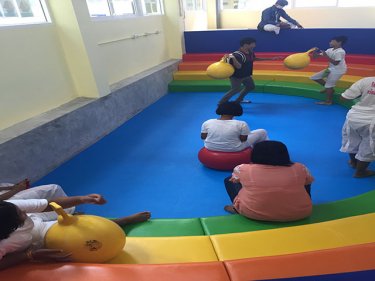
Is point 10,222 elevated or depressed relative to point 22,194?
elevated

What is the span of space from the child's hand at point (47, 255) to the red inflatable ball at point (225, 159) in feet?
7.23

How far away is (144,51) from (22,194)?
515 centimetres

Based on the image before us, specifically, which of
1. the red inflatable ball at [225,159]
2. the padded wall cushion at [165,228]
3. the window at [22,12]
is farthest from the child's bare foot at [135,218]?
the window at [22,12]

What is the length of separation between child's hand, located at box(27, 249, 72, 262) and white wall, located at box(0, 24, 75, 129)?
8.66 ft

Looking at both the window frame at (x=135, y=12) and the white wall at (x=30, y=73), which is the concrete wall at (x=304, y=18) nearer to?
the window frame at (x=135, y=12)

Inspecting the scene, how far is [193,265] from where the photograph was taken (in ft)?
4.72

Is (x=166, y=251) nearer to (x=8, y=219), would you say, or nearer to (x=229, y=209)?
(x=8, y=219)

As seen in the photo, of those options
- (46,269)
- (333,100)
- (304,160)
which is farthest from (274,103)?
(46,269)

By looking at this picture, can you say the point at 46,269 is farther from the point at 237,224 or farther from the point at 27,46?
the point at 27,46

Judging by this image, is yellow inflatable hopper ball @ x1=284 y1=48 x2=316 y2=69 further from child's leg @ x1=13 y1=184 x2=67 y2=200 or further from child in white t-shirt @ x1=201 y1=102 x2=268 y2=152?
child's leg @ x1=13 y1=184 x2=67 y2=200

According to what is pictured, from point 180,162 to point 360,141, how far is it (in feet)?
6.91

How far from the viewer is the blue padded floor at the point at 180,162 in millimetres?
2973

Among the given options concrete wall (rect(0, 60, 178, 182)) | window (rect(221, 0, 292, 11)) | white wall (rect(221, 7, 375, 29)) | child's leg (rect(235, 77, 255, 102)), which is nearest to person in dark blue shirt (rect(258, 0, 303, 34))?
white wall (rect(221, 7, 375, 29))

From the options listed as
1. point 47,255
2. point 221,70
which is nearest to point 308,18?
point 221,70
